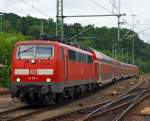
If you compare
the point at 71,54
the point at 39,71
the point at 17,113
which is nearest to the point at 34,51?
the point at 39,71

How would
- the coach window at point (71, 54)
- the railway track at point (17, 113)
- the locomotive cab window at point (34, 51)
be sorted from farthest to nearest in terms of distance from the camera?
the coach window at point (71, 54) → the locomotive cab window at point (34, 51) → the railway track at point (17, 113)

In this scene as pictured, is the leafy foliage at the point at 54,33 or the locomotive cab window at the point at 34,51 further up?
the leafy foliage at the point at 54,33

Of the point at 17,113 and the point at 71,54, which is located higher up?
the point at 71,54

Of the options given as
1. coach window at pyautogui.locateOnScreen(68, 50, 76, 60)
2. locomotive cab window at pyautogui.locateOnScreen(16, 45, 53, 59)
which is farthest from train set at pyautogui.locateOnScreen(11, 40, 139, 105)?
coach window at pyautogui.locateOnScreen(68, 50, 76, 60)

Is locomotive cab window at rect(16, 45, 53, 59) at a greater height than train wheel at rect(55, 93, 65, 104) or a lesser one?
greater

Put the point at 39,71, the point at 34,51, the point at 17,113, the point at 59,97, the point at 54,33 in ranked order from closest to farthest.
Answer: the point at 17,113 → the point at 39,71 → the point at 34,51 → the point at 59,97 → the point at 54,33

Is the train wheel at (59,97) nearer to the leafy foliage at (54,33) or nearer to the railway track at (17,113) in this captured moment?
the railway track at (17,113)

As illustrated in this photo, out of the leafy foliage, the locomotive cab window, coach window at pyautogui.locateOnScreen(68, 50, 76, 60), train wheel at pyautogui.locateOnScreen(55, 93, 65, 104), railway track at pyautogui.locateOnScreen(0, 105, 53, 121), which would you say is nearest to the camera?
railway track at pyautogui.locateOnScreen(0, 105, 53, 121)

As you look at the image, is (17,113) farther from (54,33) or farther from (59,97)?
(54,33)

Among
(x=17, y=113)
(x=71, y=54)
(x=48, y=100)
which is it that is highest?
(x=71, y=54)

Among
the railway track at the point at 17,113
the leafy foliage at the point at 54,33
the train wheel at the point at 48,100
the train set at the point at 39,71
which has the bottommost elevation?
the railway track at the point at 17,113

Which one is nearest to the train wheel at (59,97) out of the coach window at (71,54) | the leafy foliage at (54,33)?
the coach window at (71,54)

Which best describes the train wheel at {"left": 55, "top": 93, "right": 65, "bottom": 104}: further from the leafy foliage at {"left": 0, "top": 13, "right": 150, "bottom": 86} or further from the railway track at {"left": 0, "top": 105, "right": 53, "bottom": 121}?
the leafy foliage at {"left": 0, "top": 13, "right": 150, "bottom": 86}

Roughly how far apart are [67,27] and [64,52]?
164ft
